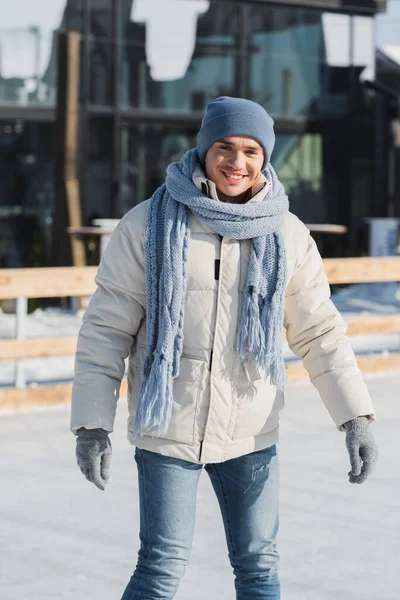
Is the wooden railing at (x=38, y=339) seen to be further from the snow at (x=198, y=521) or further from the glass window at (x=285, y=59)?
the glass window at (x=285, y=59)

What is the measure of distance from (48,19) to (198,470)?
44.5 ft

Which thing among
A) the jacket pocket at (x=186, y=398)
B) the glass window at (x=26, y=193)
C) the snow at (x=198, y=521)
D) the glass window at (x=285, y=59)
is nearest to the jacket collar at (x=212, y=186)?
the jacket pocket at (x=186, y=398)

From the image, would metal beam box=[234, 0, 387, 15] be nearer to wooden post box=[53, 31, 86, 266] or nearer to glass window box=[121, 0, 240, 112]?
glass window box=[121, 0, 240, 112]

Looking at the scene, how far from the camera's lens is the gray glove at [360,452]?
2994 mm

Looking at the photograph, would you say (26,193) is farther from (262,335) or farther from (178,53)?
(262,335)

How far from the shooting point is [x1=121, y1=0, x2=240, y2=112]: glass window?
54.2 feet

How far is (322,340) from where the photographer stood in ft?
10.3

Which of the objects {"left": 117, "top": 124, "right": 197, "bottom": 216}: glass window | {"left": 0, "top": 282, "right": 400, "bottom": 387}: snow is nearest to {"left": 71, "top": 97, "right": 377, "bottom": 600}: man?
{"left": 0, "top": 282, "right": 400, "bottom": 387}: snow

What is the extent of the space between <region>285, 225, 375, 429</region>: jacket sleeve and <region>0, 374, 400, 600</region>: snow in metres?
1.20

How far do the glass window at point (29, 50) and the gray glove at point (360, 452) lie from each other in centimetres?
1300

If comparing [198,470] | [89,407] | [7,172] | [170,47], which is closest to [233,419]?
[198,470]

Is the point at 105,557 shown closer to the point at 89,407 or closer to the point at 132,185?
the point at 89,407

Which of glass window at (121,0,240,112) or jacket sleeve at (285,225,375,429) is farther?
glass window at (121,0,240,112)

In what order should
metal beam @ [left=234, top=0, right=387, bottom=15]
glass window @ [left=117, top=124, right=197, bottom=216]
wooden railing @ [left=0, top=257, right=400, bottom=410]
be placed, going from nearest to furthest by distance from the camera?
wooden railing @ [left=0, top=257, right=400, bottom=410] < glass window @ [left=117, top=124, right=197, bottom=216] < metal beam @ [left=234, top=0, right=387, bottom=15]
